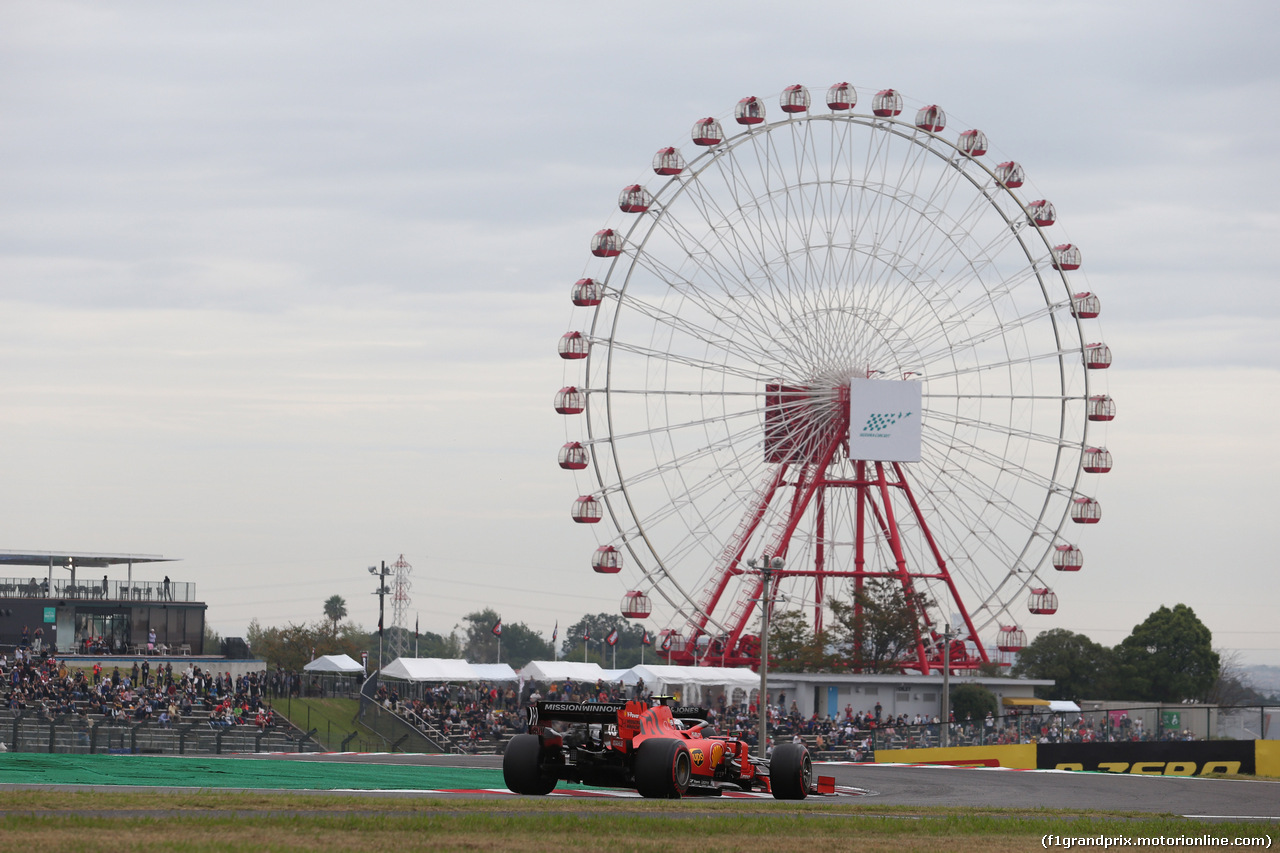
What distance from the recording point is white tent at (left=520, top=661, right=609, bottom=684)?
56469 millimetres

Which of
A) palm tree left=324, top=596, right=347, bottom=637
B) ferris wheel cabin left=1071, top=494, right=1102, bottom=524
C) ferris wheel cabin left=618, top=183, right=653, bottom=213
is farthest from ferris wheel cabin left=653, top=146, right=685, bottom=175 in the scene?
palm tree left=324, top=596, right=347, bottom=637

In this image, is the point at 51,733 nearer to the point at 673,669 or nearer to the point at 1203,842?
the point at 673,669

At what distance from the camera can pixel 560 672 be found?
5669 centimetres

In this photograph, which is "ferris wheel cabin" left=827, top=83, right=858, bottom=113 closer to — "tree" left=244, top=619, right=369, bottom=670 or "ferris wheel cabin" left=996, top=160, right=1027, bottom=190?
"ferris wheel cabin" left=996, top=160, right=1027, bottom=190

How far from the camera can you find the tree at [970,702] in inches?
2596

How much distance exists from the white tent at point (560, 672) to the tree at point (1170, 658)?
52.4 metres

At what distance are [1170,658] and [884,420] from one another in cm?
4967

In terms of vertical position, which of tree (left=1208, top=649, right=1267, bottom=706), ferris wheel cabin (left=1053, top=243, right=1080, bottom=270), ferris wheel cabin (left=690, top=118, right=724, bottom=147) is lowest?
tree (left=1208, top=649, right=1267, bottom=706)

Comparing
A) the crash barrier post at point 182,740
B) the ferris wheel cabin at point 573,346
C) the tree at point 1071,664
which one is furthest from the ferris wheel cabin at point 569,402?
the tree at point 1071,664

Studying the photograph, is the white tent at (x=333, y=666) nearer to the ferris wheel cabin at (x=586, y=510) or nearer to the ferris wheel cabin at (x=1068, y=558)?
the ferris wheel cabin at (x=586, y=510)

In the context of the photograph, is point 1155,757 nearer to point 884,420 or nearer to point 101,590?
point 884,420

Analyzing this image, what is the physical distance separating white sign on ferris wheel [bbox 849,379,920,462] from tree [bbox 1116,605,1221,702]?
46.3m

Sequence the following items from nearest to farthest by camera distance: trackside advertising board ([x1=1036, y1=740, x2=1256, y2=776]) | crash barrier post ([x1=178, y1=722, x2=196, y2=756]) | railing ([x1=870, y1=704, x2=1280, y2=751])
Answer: crash barrier post ([x1=178, y1=722, x2=196, y2=756])
trackside advertising board ([x1=1036, y1=740, x2=1256, y2=776])
railing ([x1=870, y1=704, x2=1280, y2=751])

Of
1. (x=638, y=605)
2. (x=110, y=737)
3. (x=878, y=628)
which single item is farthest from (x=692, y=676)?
(x=110, y=737)
